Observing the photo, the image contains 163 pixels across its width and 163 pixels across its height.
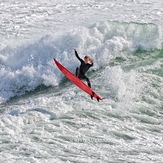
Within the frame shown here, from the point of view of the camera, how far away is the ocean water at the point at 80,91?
10.0 metres

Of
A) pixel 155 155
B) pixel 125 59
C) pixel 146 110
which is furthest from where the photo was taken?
pixel 125 59

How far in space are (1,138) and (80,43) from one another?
8.07 m

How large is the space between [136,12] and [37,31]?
19.7 ft

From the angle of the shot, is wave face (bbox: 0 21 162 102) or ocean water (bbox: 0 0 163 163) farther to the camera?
wave face (bbox: 0 21 162 102)

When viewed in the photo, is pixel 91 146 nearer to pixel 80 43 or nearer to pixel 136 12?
pixel 80 43

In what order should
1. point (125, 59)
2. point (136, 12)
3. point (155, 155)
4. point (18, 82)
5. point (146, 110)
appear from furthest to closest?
point (136, 12) < point (125, 59) < point (18, 82) < point (146, 110) < point (155, 155)

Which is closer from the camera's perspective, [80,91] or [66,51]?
[80,91]

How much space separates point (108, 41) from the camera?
17.6 m

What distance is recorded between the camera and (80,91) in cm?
1382

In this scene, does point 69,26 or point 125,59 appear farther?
point 69,26

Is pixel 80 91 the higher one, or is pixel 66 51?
pixel 66 51

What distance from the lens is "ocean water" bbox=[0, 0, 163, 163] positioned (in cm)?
1002

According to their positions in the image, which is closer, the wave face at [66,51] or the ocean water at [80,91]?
the ocean water at [80,91]

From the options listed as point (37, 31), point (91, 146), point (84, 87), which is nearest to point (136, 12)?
point (37, 31)
